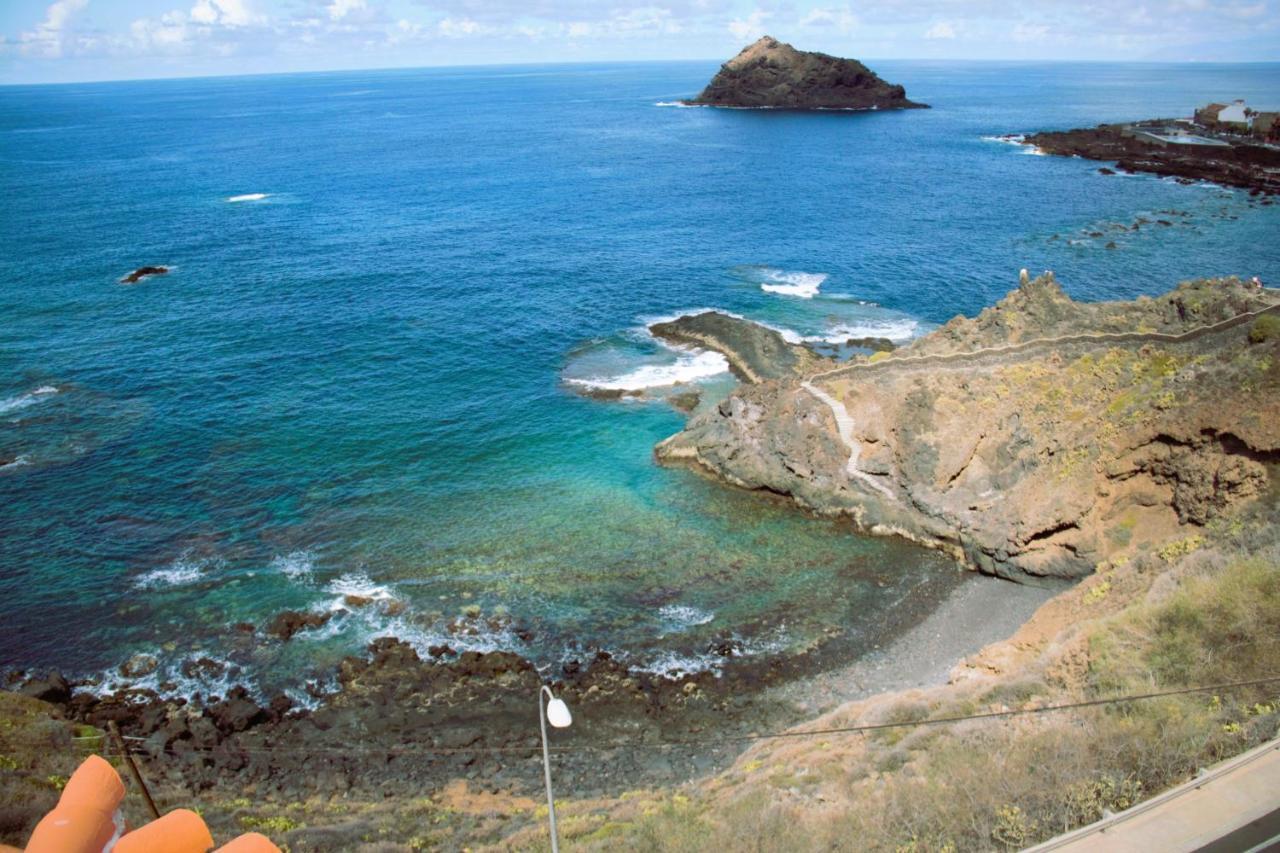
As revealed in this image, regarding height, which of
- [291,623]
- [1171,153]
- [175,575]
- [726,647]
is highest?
[1171,153]

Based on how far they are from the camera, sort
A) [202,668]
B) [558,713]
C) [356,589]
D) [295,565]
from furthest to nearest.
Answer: [295,565]
[356,589]
[202,668]
[558,713]

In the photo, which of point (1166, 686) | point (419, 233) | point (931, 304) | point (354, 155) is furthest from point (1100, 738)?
point (354, 155)

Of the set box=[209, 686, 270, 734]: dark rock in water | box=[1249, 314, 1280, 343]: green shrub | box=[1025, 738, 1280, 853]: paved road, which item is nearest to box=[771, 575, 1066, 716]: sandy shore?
box=[1025, 738, 1280, 853]: paved road

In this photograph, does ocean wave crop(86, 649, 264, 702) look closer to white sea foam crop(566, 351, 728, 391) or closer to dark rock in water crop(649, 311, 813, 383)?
white sea foam crop(566, 351, 728, 391)

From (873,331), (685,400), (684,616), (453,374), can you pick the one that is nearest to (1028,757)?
(684,616)

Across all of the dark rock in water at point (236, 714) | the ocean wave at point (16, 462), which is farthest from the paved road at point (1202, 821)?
the ocean wave at point (16, 462)

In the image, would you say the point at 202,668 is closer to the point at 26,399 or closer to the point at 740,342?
the point at 26,399
